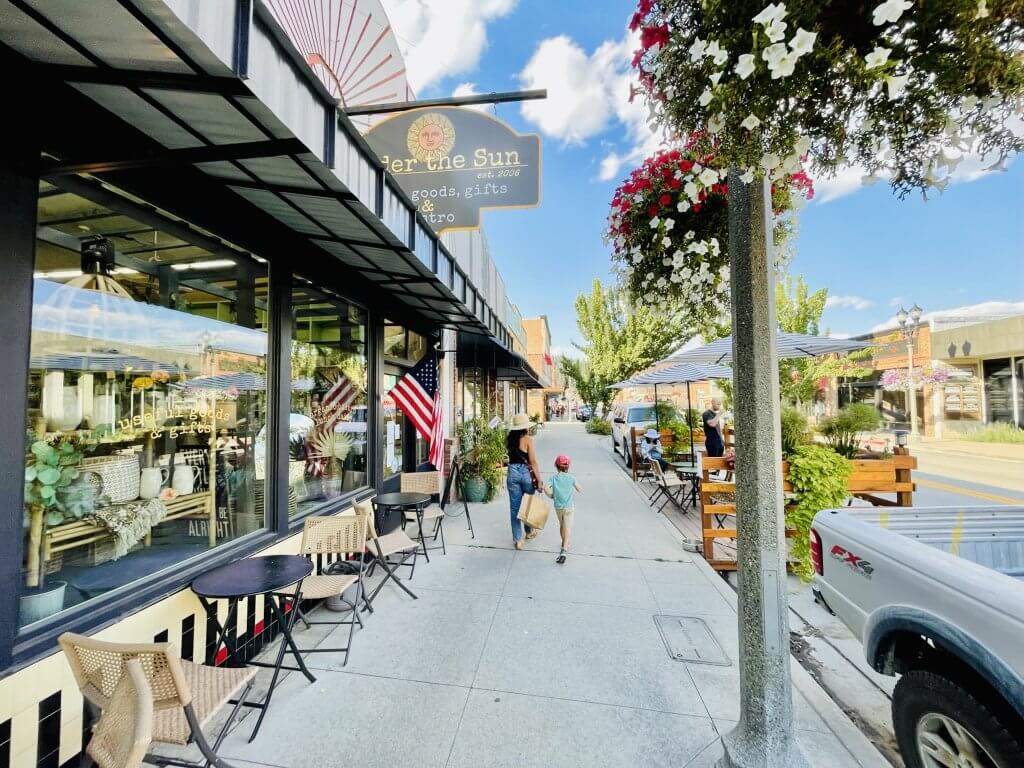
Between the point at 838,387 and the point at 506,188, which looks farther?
the point at 838,387

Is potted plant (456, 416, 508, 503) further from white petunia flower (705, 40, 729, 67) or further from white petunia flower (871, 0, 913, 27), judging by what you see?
white petunia flower (871, 0, 913, 27)

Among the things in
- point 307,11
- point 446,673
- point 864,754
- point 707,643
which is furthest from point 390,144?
point 864,754

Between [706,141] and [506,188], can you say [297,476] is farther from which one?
[706,141]

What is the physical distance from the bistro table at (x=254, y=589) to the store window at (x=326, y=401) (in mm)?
1155

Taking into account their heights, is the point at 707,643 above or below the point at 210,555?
below

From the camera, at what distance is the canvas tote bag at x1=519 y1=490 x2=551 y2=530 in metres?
5.41

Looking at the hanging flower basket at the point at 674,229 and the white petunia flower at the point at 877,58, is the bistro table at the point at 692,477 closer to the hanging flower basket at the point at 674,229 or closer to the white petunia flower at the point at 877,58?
the hanging flower basket at the point at 674,229

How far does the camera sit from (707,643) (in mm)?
3414

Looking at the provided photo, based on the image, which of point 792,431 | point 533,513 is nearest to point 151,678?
point 533,513

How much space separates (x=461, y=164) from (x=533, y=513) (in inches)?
157

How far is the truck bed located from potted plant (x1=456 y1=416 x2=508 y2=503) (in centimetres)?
609

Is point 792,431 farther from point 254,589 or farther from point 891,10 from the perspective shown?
point 254,589

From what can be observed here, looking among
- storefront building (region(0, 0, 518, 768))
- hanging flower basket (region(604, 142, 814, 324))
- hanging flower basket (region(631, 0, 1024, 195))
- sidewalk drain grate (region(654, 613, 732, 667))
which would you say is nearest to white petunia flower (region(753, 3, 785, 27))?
hanging flower basket (region(631, 0, 1024, 195))

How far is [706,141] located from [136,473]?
397 cm
